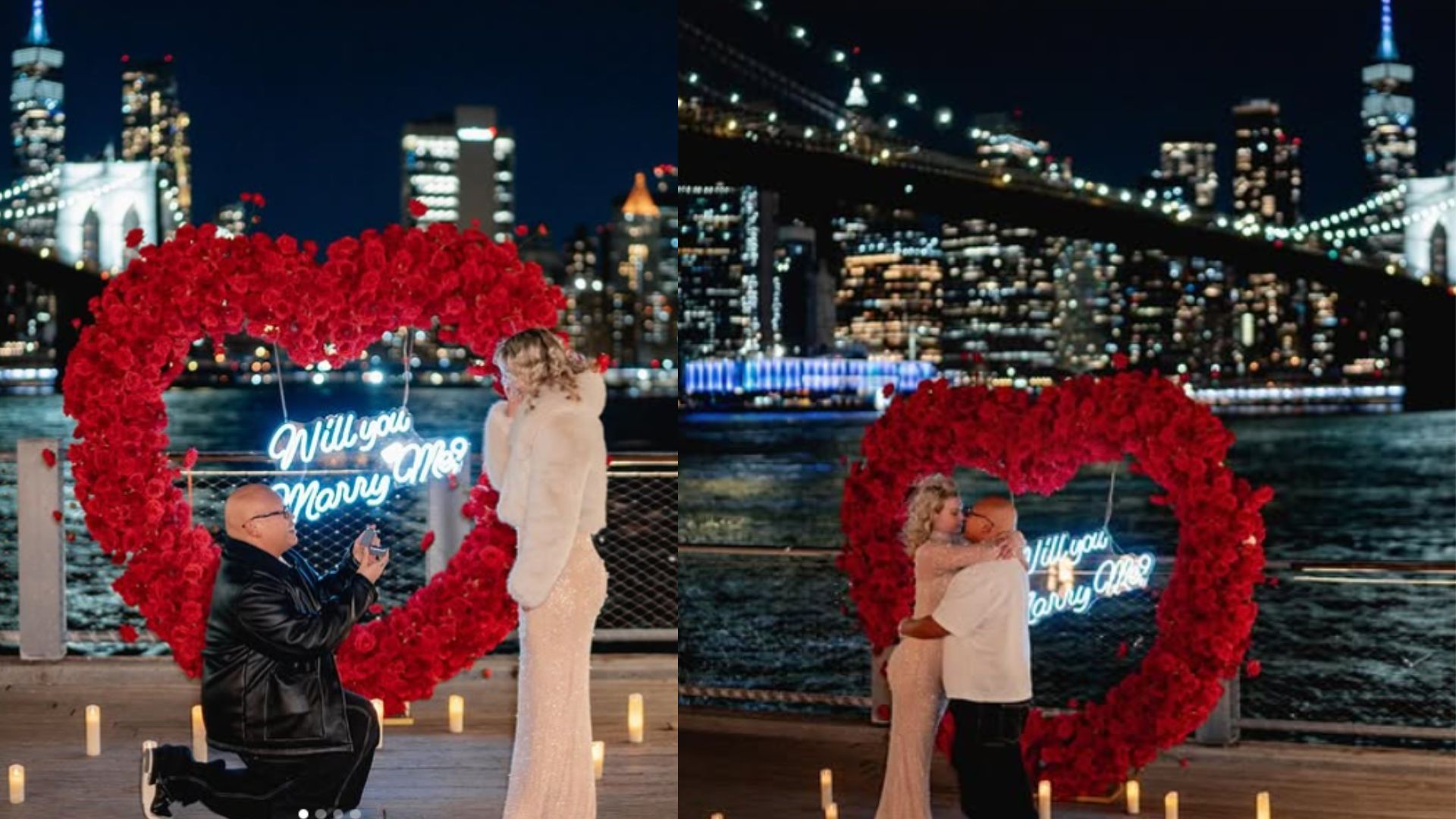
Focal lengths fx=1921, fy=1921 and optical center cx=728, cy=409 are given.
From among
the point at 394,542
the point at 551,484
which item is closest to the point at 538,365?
the point at 551,484

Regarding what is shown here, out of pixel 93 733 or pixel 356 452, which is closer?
pixel 93 733

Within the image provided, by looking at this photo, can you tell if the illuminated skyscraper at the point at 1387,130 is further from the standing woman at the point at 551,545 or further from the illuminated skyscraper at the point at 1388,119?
the standing woman at the point at 551,545

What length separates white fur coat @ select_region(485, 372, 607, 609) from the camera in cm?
494

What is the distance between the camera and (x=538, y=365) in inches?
197

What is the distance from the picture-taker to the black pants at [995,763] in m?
5.41

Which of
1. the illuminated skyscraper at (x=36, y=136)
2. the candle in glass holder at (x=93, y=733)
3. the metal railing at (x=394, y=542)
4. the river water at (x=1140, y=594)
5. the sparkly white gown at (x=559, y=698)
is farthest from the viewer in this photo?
→ the illuminated skyscraper at (x=36, y=136)

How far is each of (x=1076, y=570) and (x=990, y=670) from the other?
2.16 meters

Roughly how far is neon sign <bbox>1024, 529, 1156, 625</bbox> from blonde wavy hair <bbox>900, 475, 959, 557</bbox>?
180cm

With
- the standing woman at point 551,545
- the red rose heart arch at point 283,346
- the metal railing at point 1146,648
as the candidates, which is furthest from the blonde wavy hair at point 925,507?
the metal railing at point 1146,648

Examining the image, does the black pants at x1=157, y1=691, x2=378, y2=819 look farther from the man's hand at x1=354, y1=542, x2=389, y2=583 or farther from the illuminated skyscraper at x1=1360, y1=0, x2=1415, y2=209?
the illuminated skyscraper at x1=1360, y1=0, x2=1415, y2=209

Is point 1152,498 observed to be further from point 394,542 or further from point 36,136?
point 36,136

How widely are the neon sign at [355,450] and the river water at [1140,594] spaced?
72.0 inches

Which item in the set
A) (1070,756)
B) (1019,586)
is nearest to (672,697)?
(1070,756)

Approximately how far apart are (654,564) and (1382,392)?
6759 cm
